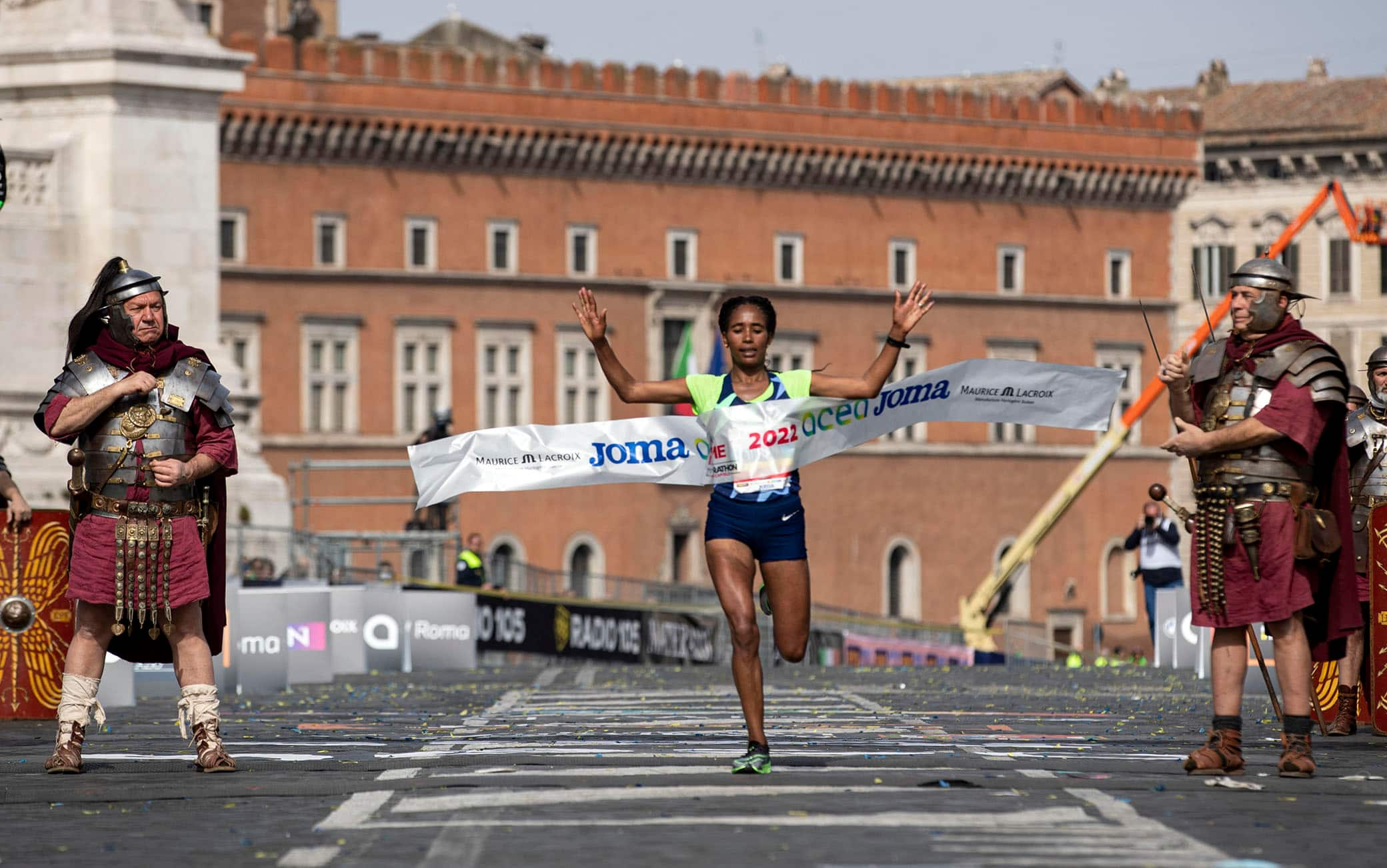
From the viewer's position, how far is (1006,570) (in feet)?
206

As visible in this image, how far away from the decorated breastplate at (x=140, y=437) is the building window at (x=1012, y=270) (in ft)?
215

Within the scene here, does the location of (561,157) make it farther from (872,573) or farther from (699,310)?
(872,573)

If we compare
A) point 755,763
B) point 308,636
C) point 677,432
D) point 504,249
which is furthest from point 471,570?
point 504,249

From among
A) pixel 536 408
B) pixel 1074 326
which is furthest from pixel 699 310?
pixel 1074 326

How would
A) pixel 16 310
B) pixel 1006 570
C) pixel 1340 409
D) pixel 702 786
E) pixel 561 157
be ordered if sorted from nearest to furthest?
1. pixel 702 786
2. pixel 1340 409
3. pixel 16 310
4. pixel 1006 570
5. pixel 561 157

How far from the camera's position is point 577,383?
70188 mm

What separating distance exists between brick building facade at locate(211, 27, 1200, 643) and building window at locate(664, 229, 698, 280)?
0.08m

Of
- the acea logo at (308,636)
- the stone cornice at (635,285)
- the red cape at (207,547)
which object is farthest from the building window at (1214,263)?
the red cape at (207,547)

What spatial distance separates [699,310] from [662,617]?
2996cm

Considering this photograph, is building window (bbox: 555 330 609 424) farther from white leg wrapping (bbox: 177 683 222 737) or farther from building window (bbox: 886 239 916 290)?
white leg wrapping (bbox: 177 683 222 737)

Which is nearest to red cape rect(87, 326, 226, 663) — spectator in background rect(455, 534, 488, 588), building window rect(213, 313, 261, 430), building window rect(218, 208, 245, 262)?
spectator in background rect(455, 534, 488, 588)

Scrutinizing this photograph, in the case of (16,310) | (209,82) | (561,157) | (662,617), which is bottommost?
(662,617)

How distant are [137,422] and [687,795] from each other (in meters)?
2.73

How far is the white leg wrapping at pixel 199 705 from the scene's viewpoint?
10555 mm
